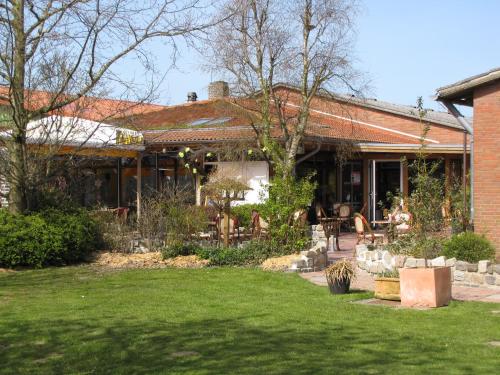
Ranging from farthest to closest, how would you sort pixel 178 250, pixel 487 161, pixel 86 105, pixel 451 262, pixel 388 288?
pixel 86 105, pixel 178 250, pixel 487 161, pixel 451 262, pixel 388 288

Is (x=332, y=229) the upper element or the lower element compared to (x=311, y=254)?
upper

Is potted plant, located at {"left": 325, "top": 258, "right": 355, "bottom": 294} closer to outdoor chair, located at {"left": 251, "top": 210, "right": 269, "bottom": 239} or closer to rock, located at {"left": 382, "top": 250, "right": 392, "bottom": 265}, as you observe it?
rock, located at {"left": 382, "top": 250, "right": 392, "bottom": 265}

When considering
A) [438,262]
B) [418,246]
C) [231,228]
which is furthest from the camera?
[231,228]

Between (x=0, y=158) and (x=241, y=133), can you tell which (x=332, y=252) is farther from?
(x=0, y=158)

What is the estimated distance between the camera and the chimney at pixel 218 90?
22938 millimetres

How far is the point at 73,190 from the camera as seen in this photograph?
59.0 feet

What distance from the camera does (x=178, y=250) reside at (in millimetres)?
14945

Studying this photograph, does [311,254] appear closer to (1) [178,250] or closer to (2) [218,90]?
(1) [178,250]

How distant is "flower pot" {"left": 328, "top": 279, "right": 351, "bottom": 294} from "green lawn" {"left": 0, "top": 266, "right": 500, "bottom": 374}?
186mm

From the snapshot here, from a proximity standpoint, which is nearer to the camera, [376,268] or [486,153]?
[376,268]

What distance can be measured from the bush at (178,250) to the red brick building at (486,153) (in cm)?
569

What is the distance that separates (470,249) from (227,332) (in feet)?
19.2

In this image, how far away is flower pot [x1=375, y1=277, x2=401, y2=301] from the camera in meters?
10.2

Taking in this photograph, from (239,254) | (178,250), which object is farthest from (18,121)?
(239,254)
